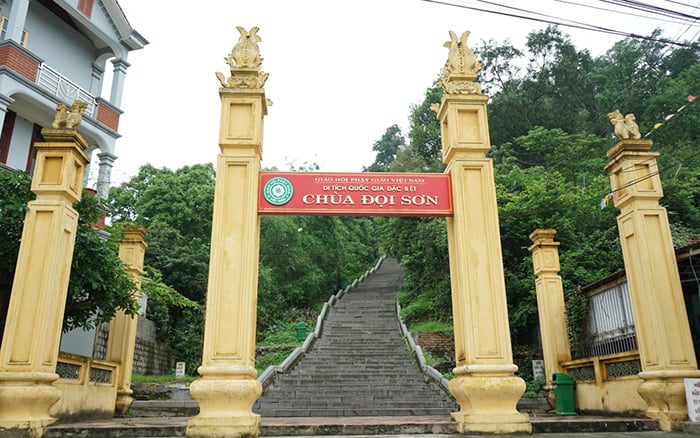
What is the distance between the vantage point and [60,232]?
22.1ft

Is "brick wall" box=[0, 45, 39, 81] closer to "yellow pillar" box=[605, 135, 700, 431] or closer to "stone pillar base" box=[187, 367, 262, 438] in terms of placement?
"stone pillar base" box=[187, 367, 262, 438]

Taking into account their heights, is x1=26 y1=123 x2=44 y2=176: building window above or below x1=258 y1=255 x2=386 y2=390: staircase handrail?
above

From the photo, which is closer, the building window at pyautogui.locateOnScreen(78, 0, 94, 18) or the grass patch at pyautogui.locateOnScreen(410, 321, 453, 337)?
the building window at pyautogui.locateOnScreen(78, 0, 94, 18)

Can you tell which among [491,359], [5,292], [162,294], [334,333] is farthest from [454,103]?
[334,333]

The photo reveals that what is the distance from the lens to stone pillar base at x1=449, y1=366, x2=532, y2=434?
6.33m

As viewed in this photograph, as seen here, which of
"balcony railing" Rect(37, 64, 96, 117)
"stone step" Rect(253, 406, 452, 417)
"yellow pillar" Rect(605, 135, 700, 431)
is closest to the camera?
"yellow pillar" Rect(605, 135, 700, 431)

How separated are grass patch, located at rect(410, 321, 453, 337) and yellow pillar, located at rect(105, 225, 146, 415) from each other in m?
9.95

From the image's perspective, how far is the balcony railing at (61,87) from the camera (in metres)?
12.8

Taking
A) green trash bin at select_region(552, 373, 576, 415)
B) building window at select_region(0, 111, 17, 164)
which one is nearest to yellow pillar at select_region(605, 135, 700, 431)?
green trash bin at select_region(552, 373, 576, 415)

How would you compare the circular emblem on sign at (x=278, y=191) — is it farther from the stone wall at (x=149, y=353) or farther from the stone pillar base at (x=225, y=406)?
the stone wall at (x=149, y=353)

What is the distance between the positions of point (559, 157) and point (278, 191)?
19.0 m

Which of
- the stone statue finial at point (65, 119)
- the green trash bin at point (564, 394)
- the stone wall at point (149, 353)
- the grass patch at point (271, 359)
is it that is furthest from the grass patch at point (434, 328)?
the stone statue finial at point (65, 119)

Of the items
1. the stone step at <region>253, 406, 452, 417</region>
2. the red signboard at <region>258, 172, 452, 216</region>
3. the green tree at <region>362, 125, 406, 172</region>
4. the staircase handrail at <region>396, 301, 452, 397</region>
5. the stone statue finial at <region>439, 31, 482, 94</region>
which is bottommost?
the stone step at <region>253, 406, 452, 417</region>

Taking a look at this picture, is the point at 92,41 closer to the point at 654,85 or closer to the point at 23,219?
the point at 23,219
